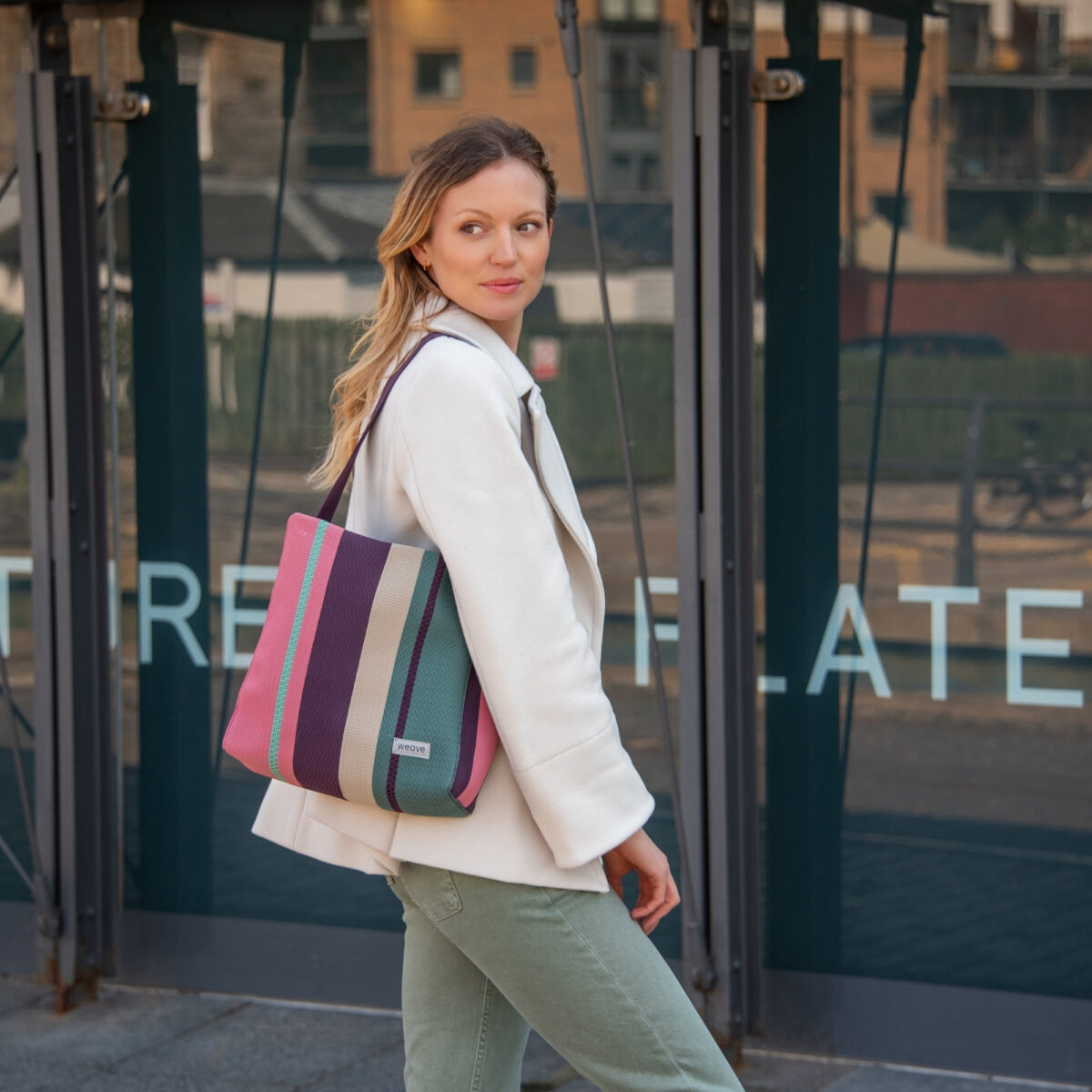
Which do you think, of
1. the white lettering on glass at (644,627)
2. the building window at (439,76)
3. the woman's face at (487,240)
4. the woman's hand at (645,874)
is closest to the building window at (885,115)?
the building window at (439,76)

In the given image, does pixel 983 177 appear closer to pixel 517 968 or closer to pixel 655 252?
pixel 655 252

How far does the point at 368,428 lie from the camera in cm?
201

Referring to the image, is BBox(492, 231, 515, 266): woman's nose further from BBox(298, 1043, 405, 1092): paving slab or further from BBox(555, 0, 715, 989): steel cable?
BBox(298, 1043, 405, 1092): paving slab

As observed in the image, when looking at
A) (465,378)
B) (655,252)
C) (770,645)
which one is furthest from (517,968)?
(655,252)

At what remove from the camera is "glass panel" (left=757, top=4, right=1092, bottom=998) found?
3.56m

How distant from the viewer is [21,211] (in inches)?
159

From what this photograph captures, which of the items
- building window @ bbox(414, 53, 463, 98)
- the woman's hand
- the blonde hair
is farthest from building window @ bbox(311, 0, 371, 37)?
the woman's hand

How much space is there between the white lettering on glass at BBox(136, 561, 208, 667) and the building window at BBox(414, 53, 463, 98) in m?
1.36

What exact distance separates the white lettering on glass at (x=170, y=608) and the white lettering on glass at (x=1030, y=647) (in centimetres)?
200

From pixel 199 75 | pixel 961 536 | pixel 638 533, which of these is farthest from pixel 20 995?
pixel 961 536

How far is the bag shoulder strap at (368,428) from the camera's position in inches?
78.0

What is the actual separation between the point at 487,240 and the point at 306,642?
0.55 metres

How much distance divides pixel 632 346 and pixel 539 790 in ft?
7.01

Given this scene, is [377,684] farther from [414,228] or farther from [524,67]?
[524,67]
